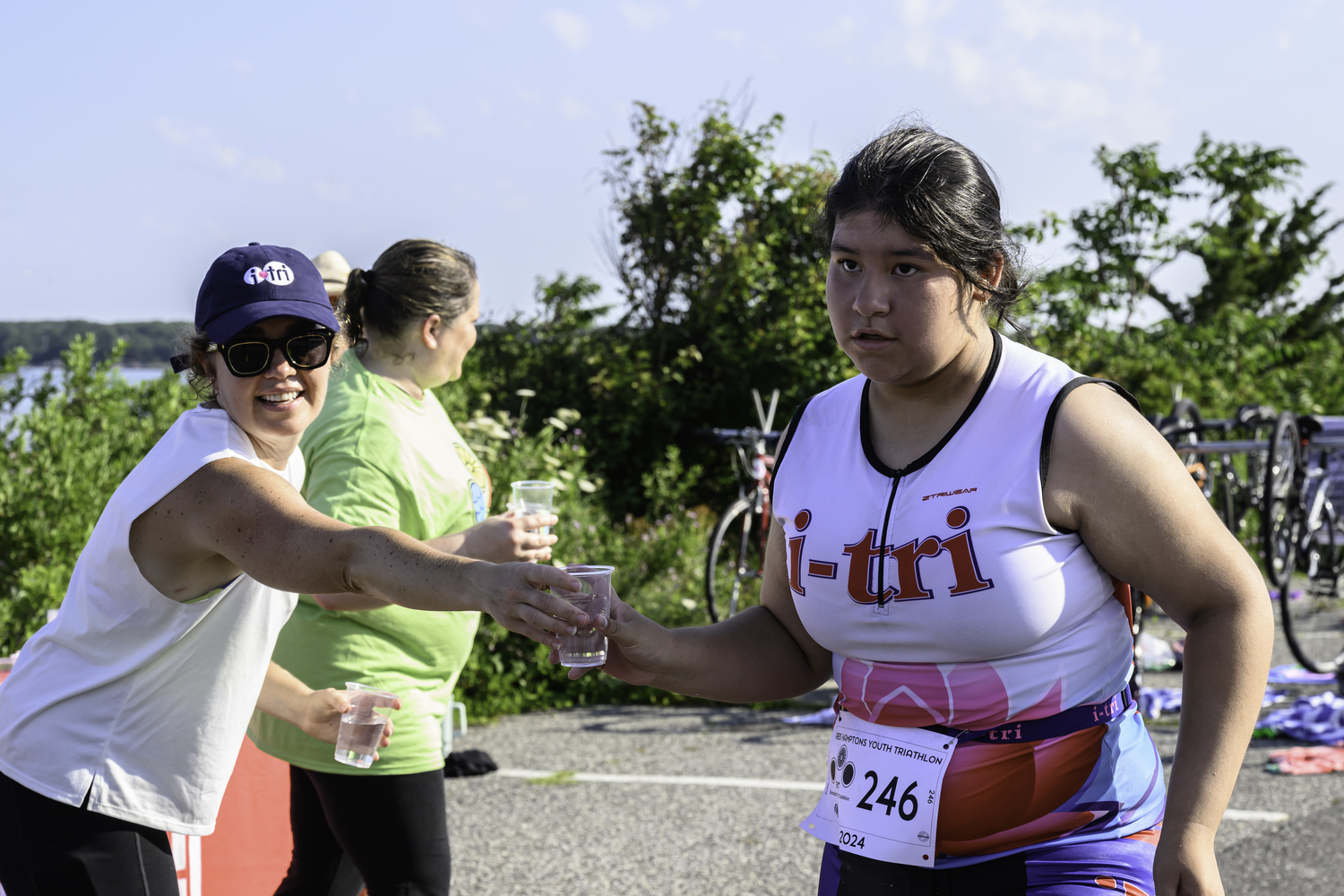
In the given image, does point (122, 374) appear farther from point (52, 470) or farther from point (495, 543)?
point (495, 543)

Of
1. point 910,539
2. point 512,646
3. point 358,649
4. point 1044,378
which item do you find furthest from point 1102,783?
point 512,646

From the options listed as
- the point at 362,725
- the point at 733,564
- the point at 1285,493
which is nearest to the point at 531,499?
the point at 362,725

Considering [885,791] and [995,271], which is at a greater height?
[995,271]

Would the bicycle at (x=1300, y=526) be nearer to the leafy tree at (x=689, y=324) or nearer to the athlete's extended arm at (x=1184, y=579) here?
Answer: the leafy tree at (x=689, y=324)

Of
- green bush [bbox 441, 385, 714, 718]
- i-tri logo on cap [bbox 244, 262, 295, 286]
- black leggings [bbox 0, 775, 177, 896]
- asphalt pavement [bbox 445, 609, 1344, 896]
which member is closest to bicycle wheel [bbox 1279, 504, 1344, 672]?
asphalt pavement [bbox 445, 609, 1344, 896]

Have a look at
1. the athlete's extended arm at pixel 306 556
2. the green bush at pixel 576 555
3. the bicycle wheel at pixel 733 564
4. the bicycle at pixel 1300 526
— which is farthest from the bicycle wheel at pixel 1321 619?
the athlete's extended arm at pixel 306 556

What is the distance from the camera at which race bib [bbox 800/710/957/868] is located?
1.77 meters

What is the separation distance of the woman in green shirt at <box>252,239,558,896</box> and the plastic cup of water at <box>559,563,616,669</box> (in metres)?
0.71

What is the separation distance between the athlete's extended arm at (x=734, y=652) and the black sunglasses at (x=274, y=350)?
0.75 metres

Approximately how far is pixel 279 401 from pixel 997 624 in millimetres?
1331

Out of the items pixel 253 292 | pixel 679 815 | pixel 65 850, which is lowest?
pixel 679 815

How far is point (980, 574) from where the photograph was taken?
5.60ft

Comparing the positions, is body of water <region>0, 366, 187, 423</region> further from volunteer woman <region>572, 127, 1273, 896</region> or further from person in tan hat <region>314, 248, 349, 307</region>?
volunteer woman <region>572, 127, 1273, 896</region>

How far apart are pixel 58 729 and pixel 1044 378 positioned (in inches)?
70.6
